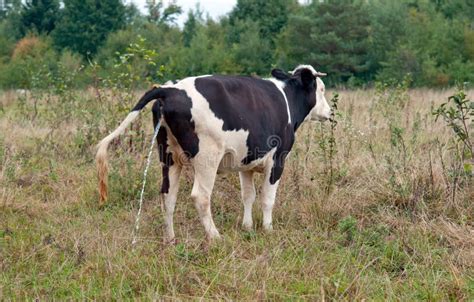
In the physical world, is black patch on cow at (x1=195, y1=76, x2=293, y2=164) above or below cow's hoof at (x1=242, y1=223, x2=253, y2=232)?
above

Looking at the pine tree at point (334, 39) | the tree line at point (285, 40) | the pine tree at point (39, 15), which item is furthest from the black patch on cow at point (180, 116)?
the pine tree at point (39, 15)

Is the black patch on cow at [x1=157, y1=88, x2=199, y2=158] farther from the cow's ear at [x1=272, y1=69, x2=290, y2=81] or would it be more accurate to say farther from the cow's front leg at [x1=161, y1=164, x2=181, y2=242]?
the cow's ear at [x1=272, y1=69, x2=290, y2=81]

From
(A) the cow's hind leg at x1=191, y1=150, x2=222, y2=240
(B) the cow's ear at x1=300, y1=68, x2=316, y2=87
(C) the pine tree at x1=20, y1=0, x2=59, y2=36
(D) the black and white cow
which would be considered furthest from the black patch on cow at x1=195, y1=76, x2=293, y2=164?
(C) the pine tree at x1=20, y1=0, x2=59, y2=36

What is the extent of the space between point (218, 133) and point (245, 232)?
1136 millimetres

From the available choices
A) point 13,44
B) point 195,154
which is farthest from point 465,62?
point 195,154

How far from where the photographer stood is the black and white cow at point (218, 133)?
17.1 ft

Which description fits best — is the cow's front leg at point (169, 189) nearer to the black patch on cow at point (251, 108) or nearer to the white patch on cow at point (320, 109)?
the black patch on cow at point (251, 108)

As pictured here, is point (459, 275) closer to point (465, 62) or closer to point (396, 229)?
point (396, 229)

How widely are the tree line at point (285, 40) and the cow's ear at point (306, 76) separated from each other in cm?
2055

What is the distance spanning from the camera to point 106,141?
504 centimetres

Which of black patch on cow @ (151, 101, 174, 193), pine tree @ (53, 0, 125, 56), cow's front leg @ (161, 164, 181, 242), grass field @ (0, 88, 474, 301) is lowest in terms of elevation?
grass field @ (0, 88, 474, 301)

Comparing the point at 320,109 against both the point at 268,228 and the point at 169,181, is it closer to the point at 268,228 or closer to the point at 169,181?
the point at 268,228

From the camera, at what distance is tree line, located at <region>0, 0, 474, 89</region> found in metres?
30.6

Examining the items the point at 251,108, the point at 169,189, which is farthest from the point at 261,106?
the point at 169,189
